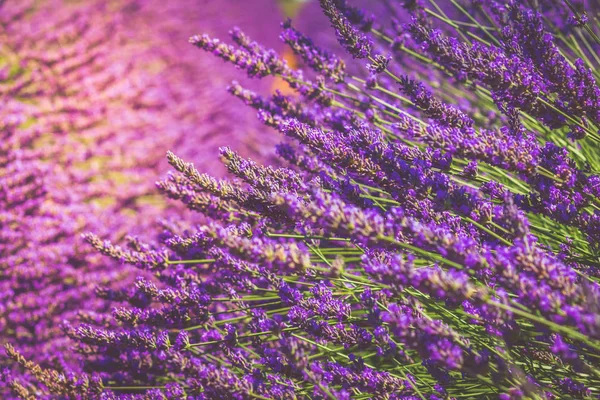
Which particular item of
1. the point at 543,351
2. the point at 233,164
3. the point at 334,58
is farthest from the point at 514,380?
the point at 334,58

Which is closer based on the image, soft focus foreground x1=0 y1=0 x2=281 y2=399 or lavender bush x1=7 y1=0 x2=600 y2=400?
lavender bush x1=7 y1=0 x2=600 y2=400

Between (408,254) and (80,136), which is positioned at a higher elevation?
(80,136)

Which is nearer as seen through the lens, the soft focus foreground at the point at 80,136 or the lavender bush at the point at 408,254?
the lavender bush at the point at 408,254

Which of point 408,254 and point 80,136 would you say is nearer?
point 408,254
